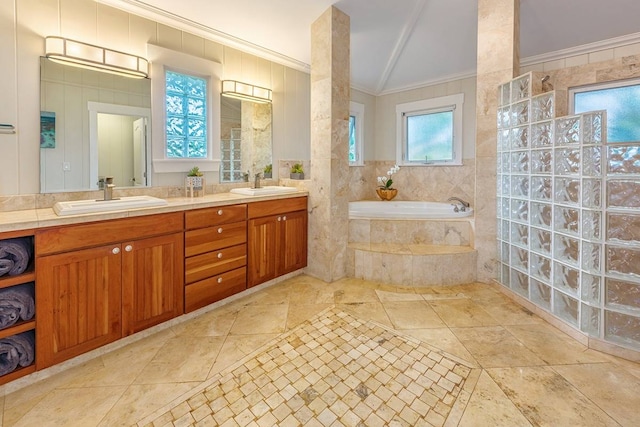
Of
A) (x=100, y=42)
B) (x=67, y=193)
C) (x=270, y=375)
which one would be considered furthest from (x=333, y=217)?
(x=100, y=42)

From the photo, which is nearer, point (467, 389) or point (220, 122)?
point (467, 389)

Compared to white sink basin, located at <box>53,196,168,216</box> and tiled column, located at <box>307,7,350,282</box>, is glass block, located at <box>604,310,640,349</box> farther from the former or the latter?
white sink basin, located at <box>53,196,168,216</box>

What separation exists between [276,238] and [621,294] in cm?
248

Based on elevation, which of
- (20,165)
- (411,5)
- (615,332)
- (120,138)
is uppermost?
(411,5)

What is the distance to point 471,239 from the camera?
3.16 m

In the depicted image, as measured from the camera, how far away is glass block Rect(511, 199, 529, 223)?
2.47 metres

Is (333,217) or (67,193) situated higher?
(67,193)

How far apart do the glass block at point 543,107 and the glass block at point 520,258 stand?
102 cm

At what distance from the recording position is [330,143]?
3.00 meters

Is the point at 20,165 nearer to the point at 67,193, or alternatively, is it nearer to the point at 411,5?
the point at 67,193

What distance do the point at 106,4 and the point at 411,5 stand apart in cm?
275

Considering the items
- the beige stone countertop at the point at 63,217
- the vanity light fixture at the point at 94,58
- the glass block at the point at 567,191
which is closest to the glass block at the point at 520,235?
the glass block at the point at 567,191

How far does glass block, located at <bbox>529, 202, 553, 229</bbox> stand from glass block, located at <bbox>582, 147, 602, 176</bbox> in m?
0.38

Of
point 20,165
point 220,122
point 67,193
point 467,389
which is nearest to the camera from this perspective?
point 467,389
